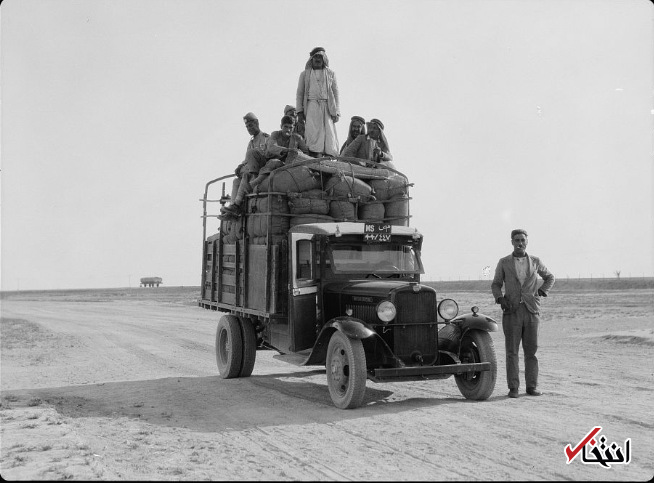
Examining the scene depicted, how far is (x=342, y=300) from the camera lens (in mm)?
9648

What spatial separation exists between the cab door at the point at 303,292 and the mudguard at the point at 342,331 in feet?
1.46

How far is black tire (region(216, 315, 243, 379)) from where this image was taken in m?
11.8

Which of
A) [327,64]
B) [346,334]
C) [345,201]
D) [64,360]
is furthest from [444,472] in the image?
[64,360]

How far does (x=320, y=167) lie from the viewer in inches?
428

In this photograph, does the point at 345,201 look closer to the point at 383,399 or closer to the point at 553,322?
the point at 383,399

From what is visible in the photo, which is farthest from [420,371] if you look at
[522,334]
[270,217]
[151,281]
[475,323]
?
[151,281]

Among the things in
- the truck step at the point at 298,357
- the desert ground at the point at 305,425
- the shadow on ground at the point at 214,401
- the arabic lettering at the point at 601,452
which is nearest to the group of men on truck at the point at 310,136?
the truck step at the point at 298,357

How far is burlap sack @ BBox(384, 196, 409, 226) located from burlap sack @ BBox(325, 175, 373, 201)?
0.61 metres

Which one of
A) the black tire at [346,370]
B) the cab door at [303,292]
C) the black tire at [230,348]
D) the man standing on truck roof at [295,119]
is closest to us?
the black tire at [346,370]

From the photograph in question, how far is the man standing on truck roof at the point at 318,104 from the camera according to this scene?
14008mm

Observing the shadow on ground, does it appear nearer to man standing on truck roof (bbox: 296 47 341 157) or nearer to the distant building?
man standing on truck roof (bbox: 296 47 341 157)

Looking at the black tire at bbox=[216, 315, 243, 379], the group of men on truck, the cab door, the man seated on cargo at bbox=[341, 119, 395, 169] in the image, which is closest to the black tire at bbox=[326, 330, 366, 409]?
the cab door

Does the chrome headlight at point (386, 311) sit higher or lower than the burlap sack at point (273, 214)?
lower

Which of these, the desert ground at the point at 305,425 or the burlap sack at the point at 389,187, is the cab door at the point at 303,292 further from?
the burlap sack at the point at 389,187
